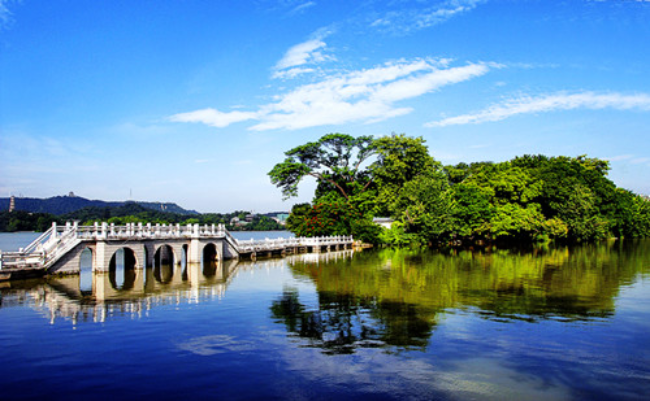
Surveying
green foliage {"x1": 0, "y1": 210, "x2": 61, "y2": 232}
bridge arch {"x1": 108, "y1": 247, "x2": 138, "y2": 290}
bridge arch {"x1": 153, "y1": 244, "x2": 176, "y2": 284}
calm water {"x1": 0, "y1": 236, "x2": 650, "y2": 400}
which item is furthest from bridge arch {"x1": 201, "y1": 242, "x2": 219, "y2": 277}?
green foliage {"x1": 0, "y1": 210, "x2": 61, "y2": 232}

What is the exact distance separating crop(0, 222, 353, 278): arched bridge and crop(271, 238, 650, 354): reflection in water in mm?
10245

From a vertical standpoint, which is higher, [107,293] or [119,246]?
[119,246]

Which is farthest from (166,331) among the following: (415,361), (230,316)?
(415,361)

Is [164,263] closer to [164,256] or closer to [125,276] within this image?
[164,256]

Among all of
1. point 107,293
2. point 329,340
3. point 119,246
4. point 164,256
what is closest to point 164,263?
point 164,256

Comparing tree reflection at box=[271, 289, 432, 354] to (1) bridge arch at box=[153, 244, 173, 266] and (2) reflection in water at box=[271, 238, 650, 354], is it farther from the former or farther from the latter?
(1) bridge arch at box=[153, 244, 173, 266]

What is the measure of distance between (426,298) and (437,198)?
42654 mm

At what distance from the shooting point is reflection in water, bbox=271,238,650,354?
15938 millimetres

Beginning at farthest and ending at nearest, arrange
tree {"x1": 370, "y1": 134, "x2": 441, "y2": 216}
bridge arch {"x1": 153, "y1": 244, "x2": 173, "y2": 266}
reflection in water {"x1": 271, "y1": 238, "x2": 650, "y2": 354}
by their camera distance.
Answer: tree {"x1": 370, "y1": 134, "x2": 441, "y2": 216}
bridge arch {"x1": 153, "y1": 244, "x2": 173, "y2": 266}
reflection in water {"x1": 271, "y1": 238, "x2": 650, "y2": 354}

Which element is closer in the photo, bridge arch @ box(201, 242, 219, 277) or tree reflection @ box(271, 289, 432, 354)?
tree reflection @ box(271, 289, 432, 354)

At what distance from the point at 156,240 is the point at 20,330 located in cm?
2125

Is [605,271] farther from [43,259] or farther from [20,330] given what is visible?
[43,259]

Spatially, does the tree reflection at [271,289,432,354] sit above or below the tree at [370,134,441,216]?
below

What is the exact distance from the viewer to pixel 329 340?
14.7m
